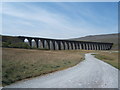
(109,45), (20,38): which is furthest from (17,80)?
(109,45)

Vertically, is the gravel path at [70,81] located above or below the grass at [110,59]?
above

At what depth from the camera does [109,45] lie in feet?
543

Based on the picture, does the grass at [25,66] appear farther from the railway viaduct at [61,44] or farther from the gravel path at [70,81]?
the railway viaduct at [61,44]

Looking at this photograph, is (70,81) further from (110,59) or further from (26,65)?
(110,59)

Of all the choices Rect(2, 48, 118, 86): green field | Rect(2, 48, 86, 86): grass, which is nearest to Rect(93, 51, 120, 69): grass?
Rect(2, 48, 118, 86): green field

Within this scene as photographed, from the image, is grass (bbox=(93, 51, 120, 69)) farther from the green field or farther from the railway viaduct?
the railway viaduct

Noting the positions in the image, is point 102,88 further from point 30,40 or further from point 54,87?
point 30,40

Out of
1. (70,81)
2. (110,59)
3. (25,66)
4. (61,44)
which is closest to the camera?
(70,81)

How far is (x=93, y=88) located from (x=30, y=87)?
381 cm

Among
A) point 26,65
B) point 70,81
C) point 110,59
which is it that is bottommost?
point 110,59

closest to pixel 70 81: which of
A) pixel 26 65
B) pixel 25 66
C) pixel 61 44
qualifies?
pixel 25 66

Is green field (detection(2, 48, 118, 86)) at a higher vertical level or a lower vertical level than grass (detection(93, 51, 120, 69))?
higher

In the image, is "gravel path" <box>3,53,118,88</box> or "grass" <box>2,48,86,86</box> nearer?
"gravel path" <box>3,53,118,88</box>

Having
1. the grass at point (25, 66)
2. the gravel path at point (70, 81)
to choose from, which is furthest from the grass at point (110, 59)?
the gravel path at point (70, 81)
